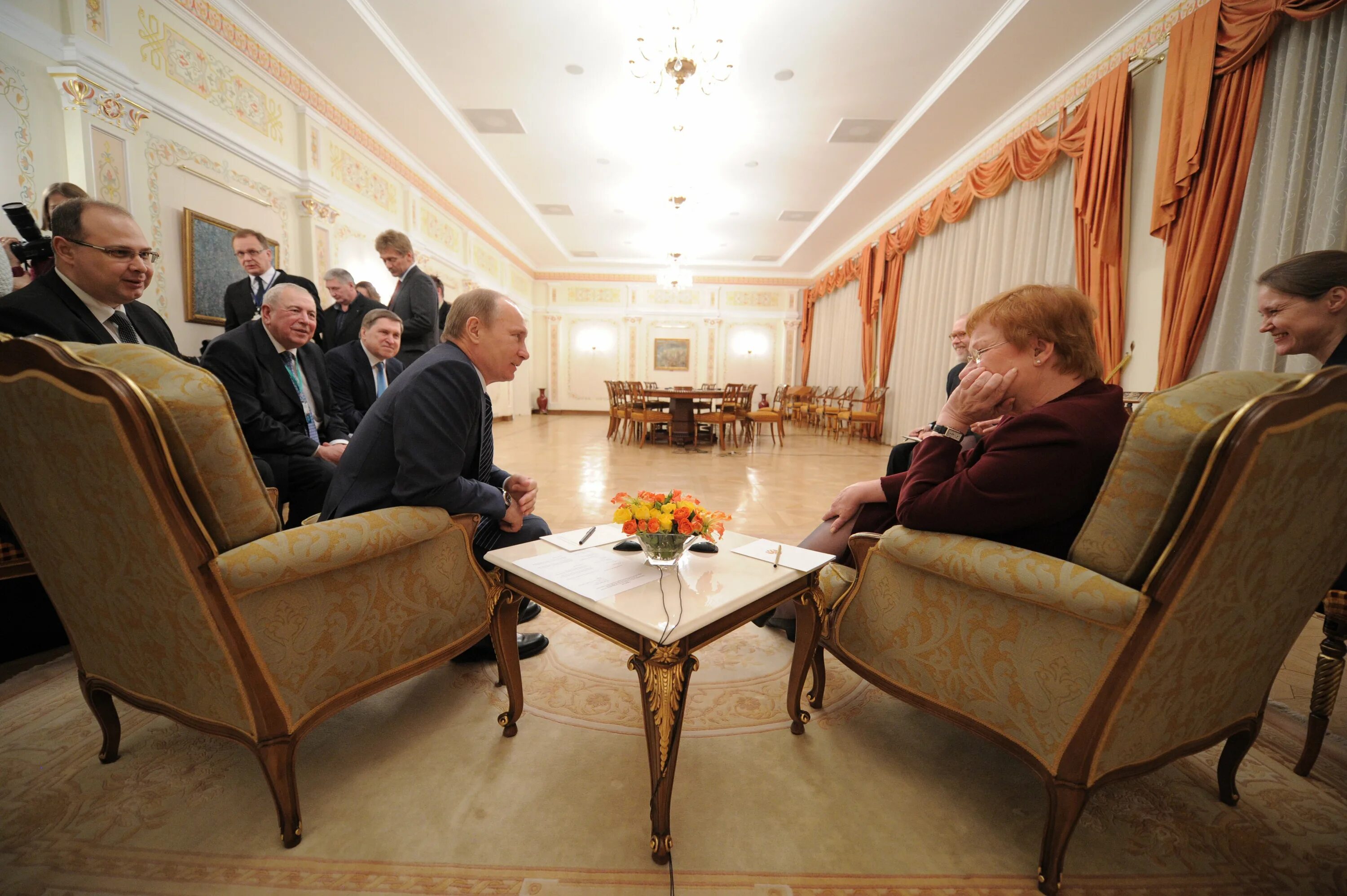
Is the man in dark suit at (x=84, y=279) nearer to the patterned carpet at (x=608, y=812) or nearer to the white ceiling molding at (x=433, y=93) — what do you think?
the patterned carpet at (x=608, y=812)

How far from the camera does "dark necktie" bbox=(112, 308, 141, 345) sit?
2.10m

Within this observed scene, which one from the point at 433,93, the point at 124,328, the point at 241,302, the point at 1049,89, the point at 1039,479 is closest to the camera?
the point at 1039,479

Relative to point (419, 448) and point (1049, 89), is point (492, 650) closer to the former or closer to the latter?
point (419, 448)

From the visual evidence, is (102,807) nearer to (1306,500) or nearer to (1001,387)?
(1001,387)

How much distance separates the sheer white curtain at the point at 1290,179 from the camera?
2725 mm

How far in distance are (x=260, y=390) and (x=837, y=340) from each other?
33.7 feet

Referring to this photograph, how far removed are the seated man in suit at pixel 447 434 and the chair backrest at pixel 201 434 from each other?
1.31 feet

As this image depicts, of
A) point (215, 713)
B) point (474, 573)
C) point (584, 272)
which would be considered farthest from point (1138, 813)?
point (584, 272)

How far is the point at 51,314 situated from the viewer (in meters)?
1.81

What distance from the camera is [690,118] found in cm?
568

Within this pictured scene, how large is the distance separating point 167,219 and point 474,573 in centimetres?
421

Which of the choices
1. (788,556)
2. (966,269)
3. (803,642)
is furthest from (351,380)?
(966,269)

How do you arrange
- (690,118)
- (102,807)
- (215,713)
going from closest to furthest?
(215,713), (102,807), (690,118)

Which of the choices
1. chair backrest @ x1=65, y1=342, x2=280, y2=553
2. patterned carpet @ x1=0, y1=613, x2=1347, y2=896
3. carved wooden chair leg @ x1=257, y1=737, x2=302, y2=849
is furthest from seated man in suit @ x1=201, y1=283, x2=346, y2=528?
carved wooden chair leg @ x1=257, y1=737, x2=302, y2=849
